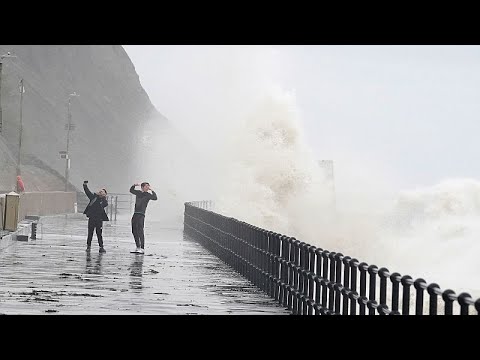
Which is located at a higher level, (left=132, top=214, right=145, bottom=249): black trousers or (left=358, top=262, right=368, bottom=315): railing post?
(left=132, top=214, right=145, bottom=249): black trousers

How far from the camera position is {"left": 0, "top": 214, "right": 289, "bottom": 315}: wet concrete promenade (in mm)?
23312

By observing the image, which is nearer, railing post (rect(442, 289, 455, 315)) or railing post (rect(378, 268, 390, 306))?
railing post (rect(442, 289, 455, 315))

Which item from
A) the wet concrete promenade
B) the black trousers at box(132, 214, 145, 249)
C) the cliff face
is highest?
the cliff face

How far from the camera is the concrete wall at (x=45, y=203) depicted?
6282 centimetres

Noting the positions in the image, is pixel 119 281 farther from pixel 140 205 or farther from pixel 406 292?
pixel 406 292

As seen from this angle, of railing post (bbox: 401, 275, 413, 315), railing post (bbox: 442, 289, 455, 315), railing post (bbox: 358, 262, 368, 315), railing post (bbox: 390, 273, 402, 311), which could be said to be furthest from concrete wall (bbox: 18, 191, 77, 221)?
railing post (bbox: 442, 289, 455, 315)

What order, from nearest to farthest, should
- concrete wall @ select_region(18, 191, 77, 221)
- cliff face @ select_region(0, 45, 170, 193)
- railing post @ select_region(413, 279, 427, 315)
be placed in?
railing post @ select_region(413, 279, 427, 315)
concrete wall @ select_region(18, 191, 77, 221)
cliff face @ select_region(0, 45, 170, 193)

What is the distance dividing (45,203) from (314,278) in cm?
5528

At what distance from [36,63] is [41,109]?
15616 millimetres

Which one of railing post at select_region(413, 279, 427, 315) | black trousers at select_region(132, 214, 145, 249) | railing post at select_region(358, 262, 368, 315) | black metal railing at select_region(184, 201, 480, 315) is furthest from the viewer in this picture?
black trousers at select_region(132, 214, 145, 249)

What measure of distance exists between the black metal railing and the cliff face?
76451 millimetres

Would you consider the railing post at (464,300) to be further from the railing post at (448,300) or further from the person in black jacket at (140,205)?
the person in black jacket at (140,205)

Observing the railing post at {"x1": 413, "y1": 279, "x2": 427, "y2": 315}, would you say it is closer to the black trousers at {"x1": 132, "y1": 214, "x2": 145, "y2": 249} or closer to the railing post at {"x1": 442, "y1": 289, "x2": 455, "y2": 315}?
the railing post at {"x1": 442, "y1": 289, "x2": 455, "y2": 315}
